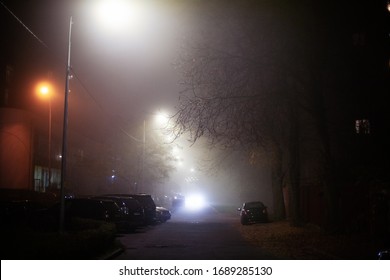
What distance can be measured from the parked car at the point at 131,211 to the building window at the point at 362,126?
1569cm

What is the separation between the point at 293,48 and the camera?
2312 centimetres

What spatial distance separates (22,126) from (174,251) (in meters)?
30.6

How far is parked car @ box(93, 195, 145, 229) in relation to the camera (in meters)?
29.2

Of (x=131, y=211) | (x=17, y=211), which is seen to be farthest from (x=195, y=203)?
(x=17, y=211)

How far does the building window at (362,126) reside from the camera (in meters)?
38.2

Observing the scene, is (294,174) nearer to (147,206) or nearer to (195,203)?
(147,206)

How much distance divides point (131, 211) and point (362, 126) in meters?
17.1

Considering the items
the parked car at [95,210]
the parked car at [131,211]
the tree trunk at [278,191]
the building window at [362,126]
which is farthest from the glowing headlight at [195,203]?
the parked car at [95,210]

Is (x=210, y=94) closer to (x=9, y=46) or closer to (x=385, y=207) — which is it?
(x=385, y=207)

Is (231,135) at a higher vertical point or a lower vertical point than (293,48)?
lower

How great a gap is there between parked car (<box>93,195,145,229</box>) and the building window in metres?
15.7

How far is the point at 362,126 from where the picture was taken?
38469 mm

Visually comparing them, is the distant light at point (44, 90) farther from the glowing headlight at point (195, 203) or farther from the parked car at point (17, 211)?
the glowing headlight at point (195, 203)

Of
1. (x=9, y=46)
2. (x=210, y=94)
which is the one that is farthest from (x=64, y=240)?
(x=9, y=46)
